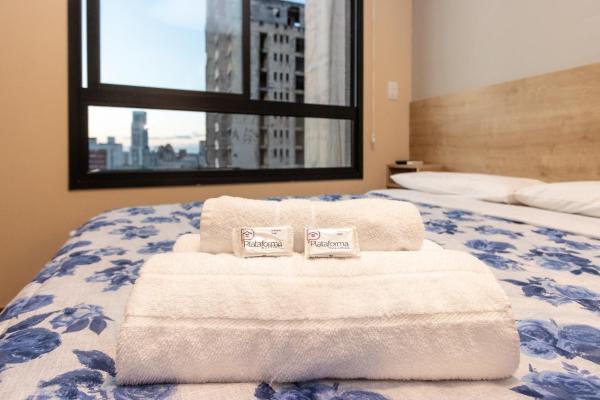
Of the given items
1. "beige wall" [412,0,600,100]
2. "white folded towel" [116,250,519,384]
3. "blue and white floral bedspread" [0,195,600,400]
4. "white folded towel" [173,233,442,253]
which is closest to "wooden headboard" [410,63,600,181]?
"beige wall" [412,0,600,100]

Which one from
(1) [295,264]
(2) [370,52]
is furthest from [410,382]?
(2) [370,52]

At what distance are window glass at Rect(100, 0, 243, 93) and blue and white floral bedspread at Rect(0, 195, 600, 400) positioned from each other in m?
1.43

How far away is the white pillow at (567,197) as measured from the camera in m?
1.41

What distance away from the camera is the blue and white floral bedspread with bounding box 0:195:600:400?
444 millimetres

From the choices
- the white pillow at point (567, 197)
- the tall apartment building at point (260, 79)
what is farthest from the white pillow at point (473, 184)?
the tall apartment building at point (260, 79)

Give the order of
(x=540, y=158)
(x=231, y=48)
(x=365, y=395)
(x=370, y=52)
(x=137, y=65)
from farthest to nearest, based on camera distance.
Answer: (x=370, y=52)
(x=231, y=48)
(x=137, y=65)
(x=540, y=158)
(x=365, y=395)

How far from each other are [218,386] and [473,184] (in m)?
1.79

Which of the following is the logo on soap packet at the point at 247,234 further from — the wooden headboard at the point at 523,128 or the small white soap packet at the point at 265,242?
the wooden headboard at the point at 523,128

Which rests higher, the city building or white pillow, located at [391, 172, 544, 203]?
the city building

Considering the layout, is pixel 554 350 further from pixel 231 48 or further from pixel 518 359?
pixel 231 48

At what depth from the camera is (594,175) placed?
175cm

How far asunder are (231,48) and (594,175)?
213 cm

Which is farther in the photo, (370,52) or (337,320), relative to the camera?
(370,52)

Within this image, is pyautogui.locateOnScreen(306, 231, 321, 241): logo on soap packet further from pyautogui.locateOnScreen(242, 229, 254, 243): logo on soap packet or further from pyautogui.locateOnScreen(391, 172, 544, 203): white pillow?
pyautogui.locateOnScreen(391, 172, 544, 203): white pillow
